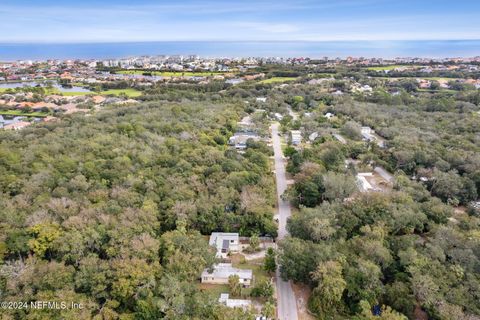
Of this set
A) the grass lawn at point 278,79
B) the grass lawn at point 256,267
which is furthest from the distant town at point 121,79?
the grass lawn at point 256,267

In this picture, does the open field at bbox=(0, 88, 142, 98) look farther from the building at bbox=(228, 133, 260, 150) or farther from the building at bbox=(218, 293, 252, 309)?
the building at bbox=(218, 293, 252, 309)

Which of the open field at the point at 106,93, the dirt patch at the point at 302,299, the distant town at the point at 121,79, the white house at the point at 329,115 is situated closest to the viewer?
the dirt patch at the point at 302,299

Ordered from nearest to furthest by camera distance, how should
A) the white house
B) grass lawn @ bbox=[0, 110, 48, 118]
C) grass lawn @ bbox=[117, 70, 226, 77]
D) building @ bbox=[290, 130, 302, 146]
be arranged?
building @ bbox=[290, 130, 302, 146]
the white house
grass lawn @ bbox=[0, 110, 48, 118]
grass lawn @ bbox=[117, 70, 226, 77]

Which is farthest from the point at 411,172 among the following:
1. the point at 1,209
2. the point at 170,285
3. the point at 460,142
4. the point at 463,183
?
→ the point at 1,209

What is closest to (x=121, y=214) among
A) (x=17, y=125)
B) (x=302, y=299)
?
(x=302, y=299)

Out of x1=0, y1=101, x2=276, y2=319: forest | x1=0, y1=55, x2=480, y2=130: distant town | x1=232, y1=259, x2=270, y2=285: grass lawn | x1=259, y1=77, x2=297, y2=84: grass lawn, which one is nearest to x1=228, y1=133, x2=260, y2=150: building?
x1=0, y1=101, x2=276, y2=319: forest

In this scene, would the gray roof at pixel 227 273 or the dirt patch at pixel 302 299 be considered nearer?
the dirt patch at pixel 302 299

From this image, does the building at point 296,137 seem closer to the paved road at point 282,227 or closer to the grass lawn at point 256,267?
the paved road at point 282,227
